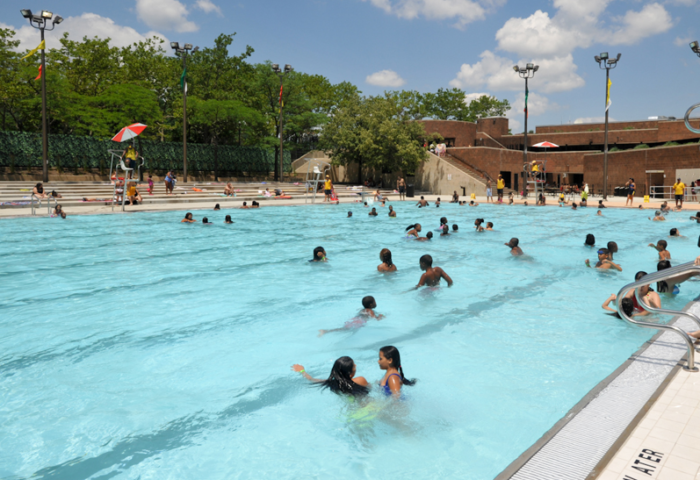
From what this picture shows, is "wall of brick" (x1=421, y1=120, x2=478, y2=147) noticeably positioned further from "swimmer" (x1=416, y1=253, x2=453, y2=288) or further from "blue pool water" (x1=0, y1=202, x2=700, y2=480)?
"swimmer" (x1=416, y1=253, x2=453, y2=288)

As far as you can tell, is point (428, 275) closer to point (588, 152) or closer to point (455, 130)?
point (588, 152)

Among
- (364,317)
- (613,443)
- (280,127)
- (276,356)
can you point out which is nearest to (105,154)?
(280,127)

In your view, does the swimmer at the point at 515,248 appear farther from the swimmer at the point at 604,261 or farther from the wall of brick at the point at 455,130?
the wall of brick at the point at 455,130

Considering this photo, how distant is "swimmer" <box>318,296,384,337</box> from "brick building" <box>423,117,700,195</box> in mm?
31249

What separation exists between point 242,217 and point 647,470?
21.6 metres

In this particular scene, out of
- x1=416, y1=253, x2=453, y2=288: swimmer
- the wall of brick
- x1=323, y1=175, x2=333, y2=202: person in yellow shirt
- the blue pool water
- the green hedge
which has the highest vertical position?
the wall of brick

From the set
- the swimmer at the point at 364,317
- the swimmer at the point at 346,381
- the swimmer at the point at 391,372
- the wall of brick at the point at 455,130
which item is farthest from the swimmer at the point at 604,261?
the wall of brick at the point at 455,130

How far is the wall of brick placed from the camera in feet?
168

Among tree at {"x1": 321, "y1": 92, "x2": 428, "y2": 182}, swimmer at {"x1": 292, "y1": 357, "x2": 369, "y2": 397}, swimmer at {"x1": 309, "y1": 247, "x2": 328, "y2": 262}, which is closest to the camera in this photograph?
swimmer at {"x1": 292, "y1": 357, "x2": 369, "y2": 397}

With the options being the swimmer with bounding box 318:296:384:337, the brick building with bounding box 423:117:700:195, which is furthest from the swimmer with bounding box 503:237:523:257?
the brick building with bounding box 423:117:700:195

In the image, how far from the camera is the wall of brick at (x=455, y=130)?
2015 inches

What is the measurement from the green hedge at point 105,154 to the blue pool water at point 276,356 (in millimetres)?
25162

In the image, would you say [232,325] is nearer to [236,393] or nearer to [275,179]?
[236,393]

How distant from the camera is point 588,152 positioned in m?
46.6
